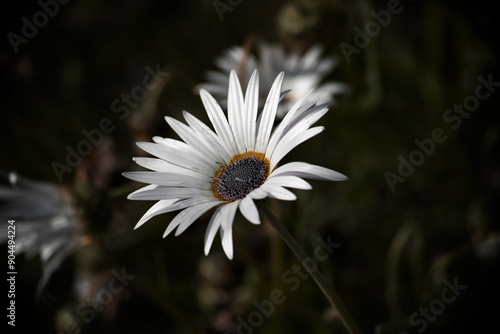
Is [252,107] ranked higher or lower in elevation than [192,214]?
higher

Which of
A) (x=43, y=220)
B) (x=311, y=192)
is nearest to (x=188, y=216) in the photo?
(x=43, y=220)

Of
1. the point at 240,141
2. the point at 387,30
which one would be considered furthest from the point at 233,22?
the point at 240,141

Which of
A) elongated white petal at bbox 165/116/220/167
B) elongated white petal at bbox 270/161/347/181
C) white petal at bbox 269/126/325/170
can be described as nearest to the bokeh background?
elongated white petal at bbox 165/116/220/167

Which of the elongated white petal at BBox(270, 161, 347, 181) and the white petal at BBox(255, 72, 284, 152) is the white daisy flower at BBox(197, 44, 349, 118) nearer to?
the white petal at BBox(255, 72, 284, 152)

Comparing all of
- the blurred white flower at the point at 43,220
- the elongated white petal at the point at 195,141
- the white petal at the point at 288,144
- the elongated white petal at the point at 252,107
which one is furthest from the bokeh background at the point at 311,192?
the white petal at the point at 288,144

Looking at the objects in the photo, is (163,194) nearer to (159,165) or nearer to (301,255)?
(159,165)

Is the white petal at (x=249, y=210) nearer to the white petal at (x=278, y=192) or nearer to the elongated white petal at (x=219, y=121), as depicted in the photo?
the white petal at (x=278, y=192)

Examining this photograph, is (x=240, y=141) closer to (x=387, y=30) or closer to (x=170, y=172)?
(x=170, y=172)
